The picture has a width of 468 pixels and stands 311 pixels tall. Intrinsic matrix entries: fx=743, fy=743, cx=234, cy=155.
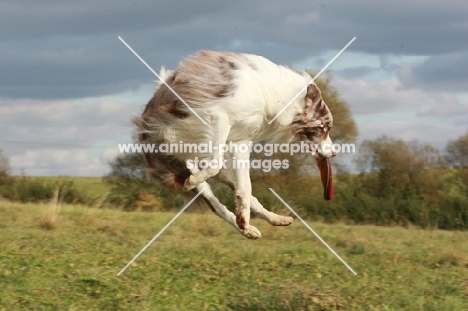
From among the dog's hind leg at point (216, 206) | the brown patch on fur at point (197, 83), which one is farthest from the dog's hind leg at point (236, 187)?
the brown patch on fur at point (197, 83)

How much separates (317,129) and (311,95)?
339 mm

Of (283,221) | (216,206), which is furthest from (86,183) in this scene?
(283,221)

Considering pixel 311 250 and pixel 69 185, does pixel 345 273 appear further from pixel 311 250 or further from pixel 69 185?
pixel 69 185

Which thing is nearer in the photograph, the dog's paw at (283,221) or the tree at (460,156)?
the dog's paw at (283,221)

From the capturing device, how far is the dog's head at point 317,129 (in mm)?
6641

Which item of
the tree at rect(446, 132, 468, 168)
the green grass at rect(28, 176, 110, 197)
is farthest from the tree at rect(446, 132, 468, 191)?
the green grass at rect(28, 176, 110, 197)

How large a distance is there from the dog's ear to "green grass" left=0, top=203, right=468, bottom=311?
6.77 ft

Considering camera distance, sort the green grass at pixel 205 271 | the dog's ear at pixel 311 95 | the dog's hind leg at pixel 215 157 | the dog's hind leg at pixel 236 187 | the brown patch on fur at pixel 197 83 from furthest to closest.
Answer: the green grass at pixel 205 271, the dog's ear at pixel 311 95, the dog's hind leg at pixel 236 187, the brown patch on fur at pixel 197 83, the dog's hind leg at pixel 215 157

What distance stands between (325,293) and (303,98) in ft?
7.39

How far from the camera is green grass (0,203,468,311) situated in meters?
7.55

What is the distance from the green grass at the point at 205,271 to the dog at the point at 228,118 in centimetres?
139

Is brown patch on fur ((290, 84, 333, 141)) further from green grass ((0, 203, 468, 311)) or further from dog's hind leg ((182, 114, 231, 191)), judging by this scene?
green grass ((0, 203, 468, 311))

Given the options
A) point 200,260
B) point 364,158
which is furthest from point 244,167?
point 364,158

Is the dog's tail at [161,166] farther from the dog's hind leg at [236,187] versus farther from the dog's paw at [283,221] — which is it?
→ the dog's paw at [283,221]
